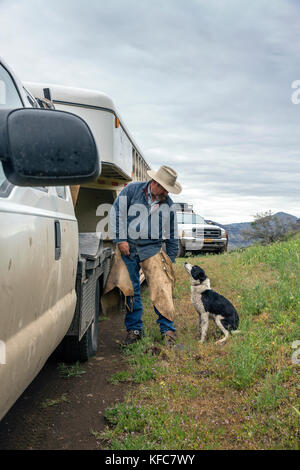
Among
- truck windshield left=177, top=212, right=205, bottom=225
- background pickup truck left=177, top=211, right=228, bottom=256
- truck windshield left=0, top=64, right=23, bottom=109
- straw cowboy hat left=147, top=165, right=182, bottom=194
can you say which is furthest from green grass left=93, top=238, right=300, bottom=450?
truck windshield left=177, top=212, right=205, bottom=225

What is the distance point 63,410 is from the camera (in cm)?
350

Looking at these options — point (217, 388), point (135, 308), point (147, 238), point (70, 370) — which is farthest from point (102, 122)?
point (217, 388)

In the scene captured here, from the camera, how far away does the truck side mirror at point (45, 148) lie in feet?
4.46

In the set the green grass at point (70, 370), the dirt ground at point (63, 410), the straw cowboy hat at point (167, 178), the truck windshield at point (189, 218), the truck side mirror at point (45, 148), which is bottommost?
the dirt ground at point (63, 410)

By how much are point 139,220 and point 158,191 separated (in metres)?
0.41

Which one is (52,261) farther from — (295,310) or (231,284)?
(231,284)

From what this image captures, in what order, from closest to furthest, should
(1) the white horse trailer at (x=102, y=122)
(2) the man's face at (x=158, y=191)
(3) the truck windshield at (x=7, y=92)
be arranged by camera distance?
(3) the truck windshield at (x=7, y=92) → (2) the man's face at (x=158, y=191) → (1) the white horse trailer at (x=102, y=122)

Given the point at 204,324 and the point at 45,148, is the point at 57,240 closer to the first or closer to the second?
the point at 45,148

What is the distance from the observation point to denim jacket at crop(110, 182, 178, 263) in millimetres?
5125

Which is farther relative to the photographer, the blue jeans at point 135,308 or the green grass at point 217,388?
the blue jeans at point 135,308

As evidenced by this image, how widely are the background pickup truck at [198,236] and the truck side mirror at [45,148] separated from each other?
14.0m

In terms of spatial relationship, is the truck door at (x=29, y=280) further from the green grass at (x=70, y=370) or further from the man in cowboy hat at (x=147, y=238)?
the man in cowboy hat at (x=147, y=238)

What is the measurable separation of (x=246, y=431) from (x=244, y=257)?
7.77 metres

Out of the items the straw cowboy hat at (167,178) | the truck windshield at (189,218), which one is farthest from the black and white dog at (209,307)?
the truck windshield at (189,218)
